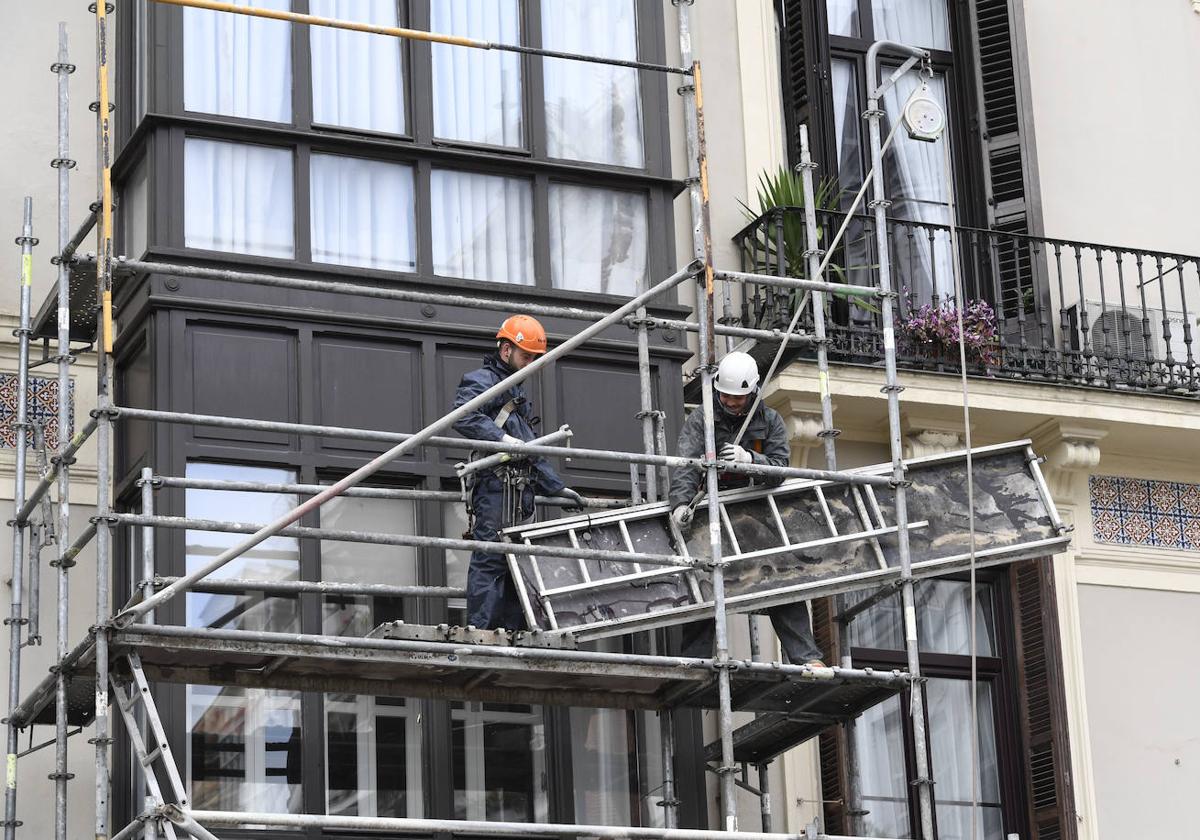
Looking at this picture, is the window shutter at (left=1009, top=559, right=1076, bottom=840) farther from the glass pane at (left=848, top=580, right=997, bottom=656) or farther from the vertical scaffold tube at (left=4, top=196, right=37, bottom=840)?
the vertical scaffold tube at (left=4, top=196, right=37, bottom=840)

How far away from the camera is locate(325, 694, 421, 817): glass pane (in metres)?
13.6

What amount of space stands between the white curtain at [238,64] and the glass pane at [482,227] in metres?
0.99

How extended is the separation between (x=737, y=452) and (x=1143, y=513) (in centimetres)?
442

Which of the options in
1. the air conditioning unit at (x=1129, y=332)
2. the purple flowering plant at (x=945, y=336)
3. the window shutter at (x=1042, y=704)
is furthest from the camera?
the air conditioning unit at (x=1129, y=332)

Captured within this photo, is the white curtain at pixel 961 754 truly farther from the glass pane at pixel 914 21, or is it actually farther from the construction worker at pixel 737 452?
the glass pane at pixel 914 21

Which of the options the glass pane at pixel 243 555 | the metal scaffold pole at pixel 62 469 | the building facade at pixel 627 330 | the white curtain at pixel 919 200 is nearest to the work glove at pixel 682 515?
the building facade at pixel 627 330

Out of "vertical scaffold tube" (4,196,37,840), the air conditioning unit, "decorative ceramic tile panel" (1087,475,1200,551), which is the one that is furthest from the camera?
the air conditioning unit

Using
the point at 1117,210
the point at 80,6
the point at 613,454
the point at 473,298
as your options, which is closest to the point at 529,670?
the point at 613,454

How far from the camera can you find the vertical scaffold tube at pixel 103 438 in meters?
12.1

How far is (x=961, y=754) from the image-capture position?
53.8ft

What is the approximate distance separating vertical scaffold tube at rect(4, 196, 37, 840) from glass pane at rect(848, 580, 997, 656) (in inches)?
207

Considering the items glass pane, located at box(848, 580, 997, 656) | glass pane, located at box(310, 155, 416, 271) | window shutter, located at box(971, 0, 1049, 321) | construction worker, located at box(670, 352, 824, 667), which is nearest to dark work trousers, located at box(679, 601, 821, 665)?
construction worker, located at box(670, 352, 824, 667)

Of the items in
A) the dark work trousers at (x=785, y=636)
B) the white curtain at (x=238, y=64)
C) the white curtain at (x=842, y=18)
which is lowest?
the dark work trousers at (x=785, y=636)

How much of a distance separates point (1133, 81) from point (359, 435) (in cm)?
794
